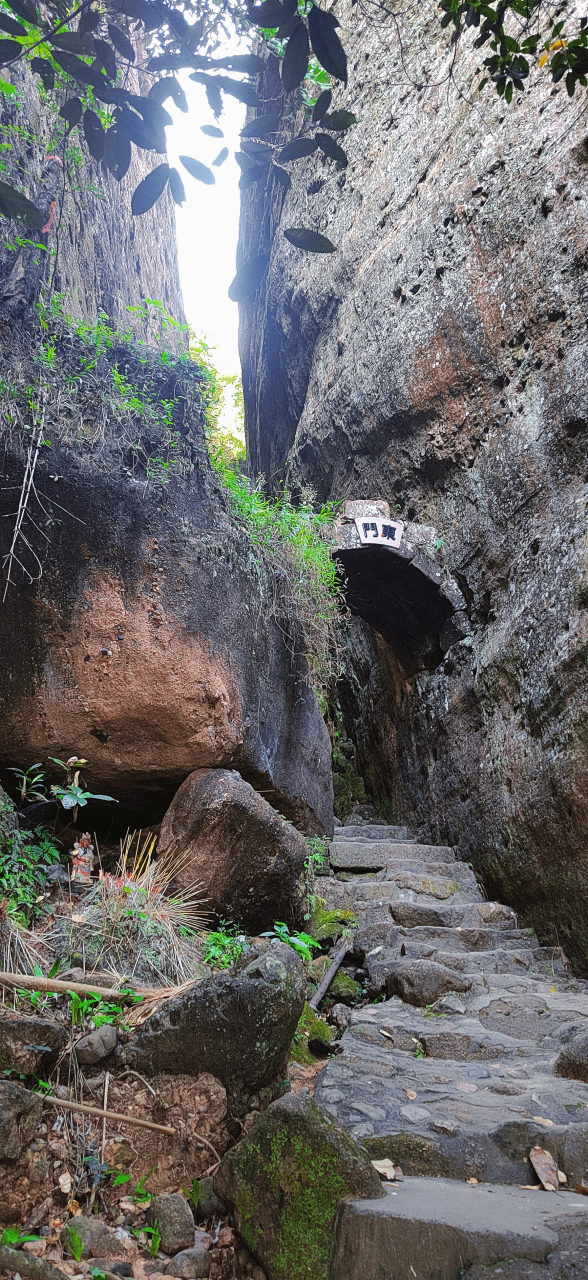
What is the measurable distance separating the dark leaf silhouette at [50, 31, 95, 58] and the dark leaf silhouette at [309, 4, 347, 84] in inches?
20.4

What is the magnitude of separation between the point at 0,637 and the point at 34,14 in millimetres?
3001

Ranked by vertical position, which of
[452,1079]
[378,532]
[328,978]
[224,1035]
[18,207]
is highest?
[378,532]

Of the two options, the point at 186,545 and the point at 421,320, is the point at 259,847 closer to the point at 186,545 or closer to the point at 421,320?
the point at 186,545

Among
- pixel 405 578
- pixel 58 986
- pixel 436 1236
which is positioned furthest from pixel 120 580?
pixel 405 578

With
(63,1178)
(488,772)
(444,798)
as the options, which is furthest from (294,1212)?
(444,798)

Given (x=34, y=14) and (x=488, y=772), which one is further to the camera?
(x=488, y=772)

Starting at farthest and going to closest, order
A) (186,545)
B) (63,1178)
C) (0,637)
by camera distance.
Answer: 1. (186,545)
2. (0,637)
3. (63,1178)

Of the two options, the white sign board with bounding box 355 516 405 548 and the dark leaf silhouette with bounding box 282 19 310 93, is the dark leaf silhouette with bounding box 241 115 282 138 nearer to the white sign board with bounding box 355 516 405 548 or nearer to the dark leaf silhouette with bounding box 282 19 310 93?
the dark leaf silhouette with bounding box 282 19 310 93

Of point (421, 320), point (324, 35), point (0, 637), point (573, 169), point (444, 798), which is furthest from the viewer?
point (421, 320)

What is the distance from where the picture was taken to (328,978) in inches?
174

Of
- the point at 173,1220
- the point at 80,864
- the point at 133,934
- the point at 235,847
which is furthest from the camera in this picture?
the point at 235,847

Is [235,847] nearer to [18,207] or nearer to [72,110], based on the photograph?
[18,207]

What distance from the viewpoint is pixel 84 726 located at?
13.2 ft

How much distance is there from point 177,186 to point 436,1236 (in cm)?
258
